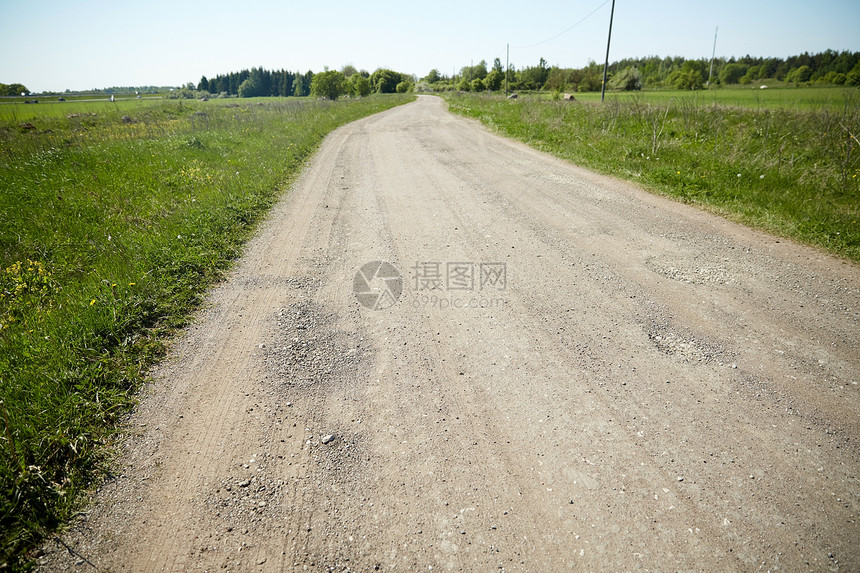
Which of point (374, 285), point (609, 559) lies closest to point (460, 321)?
point (374, 285)

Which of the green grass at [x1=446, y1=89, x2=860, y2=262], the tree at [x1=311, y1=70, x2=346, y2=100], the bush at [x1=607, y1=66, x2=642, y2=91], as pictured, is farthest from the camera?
the tree at [x1=311, y1=70, x2=346, y2=100]

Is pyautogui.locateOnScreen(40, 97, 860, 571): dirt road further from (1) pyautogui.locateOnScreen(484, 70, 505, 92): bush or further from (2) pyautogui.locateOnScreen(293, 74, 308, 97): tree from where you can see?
(2) pyautogui.locateOnScreen(293, 74, 308, 97): tree

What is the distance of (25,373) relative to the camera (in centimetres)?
318

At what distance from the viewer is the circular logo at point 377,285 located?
4.55 m

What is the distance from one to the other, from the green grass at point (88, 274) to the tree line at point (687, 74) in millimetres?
44743

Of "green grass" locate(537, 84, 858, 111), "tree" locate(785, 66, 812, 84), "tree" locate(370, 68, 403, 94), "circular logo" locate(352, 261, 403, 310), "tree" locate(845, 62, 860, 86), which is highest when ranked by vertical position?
"tree" locate(370, 68, 403, 94)

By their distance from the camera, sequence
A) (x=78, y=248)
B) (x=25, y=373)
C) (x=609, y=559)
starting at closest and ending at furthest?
(x=609, y=559)
(x=25, y=373)
(x=78, y=248)

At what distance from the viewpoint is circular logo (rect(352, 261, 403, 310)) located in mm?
4551

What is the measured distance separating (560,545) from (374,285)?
11.1ft

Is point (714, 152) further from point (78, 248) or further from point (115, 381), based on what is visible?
point (78, 248)

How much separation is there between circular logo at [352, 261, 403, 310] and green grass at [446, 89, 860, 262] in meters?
5.86

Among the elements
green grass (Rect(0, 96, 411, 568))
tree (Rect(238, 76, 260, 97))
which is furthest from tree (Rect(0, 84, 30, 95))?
tree (Rect(238, 76, 260, 97))

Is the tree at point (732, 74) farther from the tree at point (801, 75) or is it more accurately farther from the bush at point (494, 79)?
the bush at point (494, 79)

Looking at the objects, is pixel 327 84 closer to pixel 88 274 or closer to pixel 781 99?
pixel 781 99
